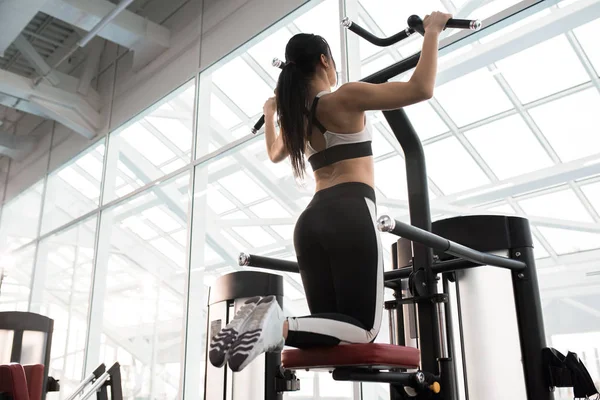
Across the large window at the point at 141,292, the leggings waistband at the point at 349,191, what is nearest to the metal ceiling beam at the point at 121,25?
the large window at the point at 141,292

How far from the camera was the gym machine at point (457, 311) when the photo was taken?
4.96 feet

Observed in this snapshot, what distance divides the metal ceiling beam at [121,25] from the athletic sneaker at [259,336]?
429cm

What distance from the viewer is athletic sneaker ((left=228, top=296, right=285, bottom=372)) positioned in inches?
43.9

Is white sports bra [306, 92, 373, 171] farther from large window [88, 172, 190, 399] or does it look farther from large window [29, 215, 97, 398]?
large window [29, 215, 97, 398]

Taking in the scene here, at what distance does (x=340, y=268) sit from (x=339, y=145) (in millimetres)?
340

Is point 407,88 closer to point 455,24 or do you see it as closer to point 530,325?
point 455,24

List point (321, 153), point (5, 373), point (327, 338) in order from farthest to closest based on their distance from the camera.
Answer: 1. point (5, 373)
2. point (321, 153)
3. point (327, 338)

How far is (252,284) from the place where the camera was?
2742mm

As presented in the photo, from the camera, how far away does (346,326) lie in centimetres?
136

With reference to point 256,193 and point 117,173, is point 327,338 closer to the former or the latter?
point 117,173

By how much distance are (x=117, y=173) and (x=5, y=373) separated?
370cm

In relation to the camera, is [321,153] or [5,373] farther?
[5,373]

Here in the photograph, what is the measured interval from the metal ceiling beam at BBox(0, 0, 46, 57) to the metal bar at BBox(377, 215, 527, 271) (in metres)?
4.30

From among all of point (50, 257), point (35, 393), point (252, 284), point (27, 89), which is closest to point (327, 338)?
point (252, 284)
